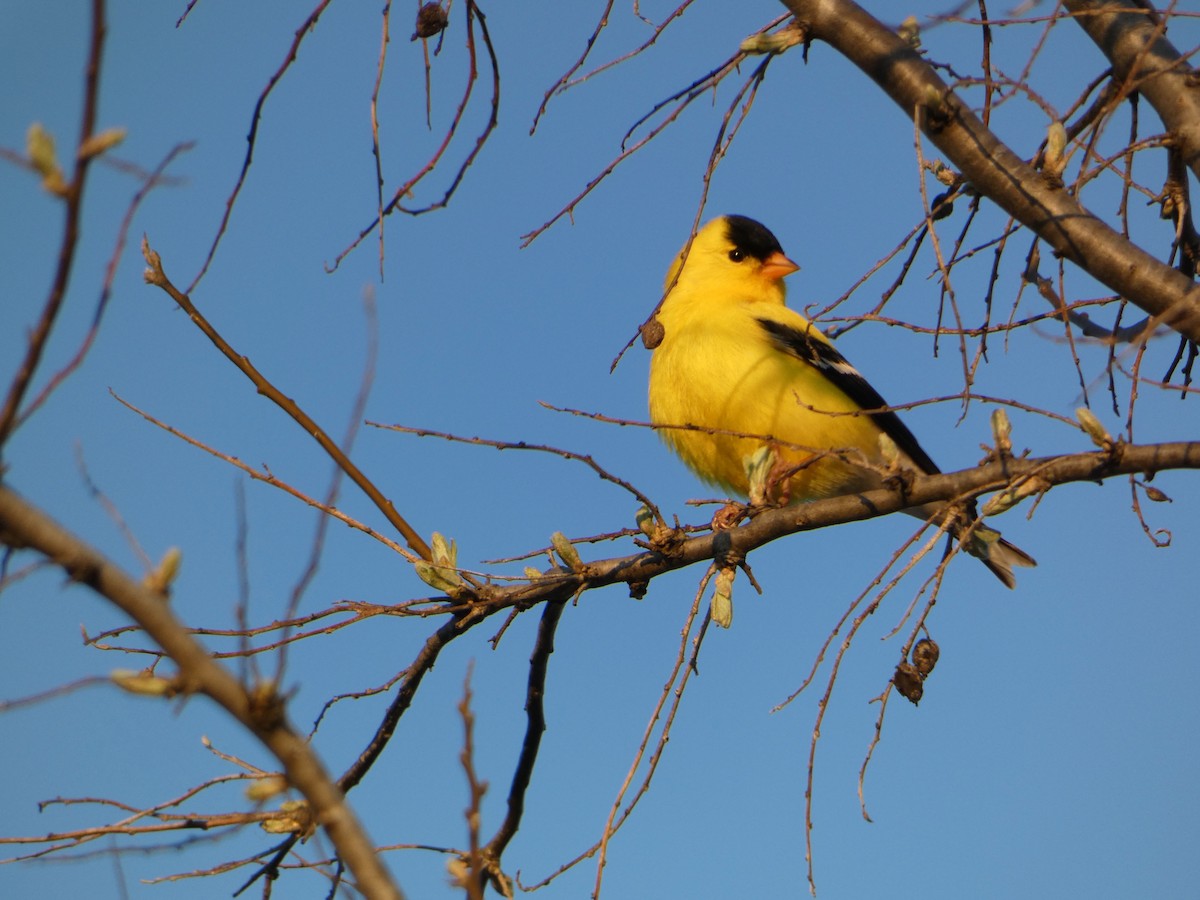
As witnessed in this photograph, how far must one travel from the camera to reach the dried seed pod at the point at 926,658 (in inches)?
129

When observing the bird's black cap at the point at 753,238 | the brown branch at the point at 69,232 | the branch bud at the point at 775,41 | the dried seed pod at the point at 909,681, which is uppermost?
the bird's black cap at the point at 753,238

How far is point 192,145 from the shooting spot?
1.79 m

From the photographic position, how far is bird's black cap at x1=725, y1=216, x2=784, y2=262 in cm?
651

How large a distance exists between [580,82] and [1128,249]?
5.66ft

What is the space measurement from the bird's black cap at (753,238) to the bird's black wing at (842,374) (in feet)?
2.95

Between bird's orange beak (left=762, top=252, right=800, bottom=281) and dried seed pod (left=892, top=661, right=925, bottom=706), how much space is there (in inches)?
140

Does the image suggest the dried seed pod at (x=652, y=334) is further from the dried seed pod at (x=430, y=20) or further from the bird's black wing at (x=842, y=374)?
the bird's black wing at (x=842, y=374)

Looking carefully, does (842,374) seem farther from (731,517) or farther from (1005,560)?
(731,517)

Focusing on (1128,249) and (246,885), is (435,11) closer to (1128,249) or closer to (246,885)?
(1128,249)

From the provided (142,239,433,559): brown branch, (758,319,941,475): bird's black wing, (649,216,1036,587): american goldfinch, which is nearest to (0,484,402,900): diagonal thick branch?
(142,239,433,559): brown branch

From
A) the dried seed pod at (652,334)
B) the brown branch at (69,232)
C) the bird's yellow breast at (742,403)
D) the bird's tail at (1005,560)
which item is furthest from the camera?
the bird's tail at (1005,560)

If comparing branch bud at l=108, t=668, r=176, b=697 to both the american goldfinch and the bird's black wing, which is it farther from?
the bird's black wing

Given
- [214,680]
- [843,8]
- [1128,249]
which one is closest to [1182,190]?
[1128,249]

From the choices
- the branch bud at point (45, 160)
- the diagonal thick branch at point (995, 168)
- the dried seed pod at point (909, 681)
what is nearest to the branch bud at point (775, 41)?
the diagonal thick branch at point (995, 168)
